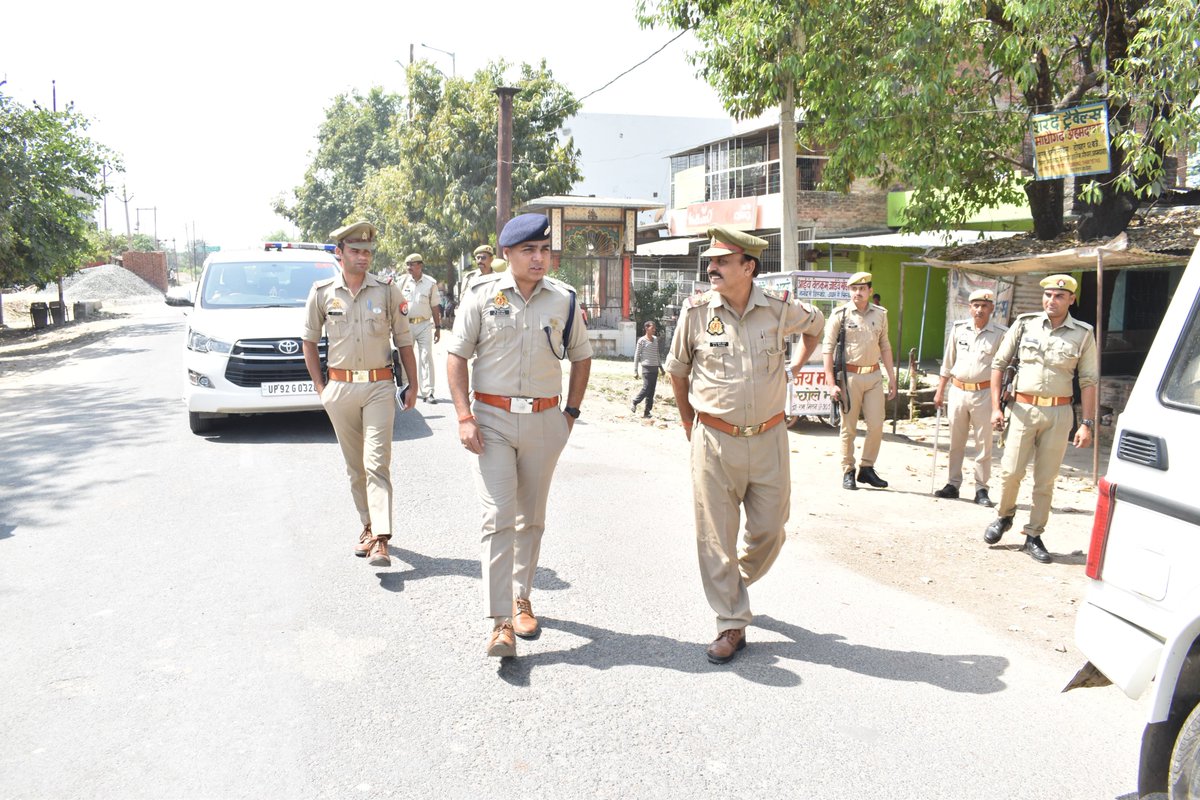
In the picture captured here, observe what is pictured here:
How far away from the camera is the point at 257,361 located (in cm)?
930

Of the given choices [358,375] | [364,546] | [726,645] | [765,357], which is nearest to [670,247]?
[358,375]

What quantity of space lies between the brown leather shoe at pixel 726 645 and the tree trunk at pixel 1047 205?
10.4 m

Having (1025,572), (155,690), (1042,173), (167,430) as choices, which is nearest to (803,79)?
(1042,173)

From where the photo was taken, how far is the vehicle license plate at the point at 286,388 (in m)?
9.34

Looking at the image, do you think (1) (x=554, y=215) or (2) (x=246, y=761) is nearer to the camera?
(2) (x=246, y=761)

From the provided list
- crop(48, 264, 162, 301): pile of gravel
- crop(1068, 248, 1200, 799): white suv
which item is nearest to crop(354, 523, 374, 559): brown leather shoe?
crop(1068, 248, 1200, 799): white suv

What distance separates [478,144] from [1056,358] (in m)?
22.3

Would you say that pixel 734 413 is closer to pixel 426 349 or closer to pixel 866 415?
pixel 866 415

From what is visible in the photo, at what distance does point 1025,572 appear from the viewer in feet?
19.9

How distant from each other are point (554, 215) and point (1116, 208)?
12.8 metres

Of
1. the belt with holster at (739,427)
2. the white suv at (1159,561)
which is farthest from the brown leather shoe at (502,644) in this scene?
the white suv at (1159,561)

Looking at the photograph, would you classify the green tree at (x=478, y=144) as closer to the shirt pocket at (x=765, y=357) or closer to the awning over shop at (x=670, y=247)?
the awning over shop at (x=670, y=247)

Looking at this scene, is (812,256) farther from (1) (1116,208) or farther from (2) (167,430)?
(2) (167,430)

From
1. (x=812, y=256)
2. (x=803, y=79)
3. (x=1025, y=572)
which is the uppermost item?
(x=803, y=79)
